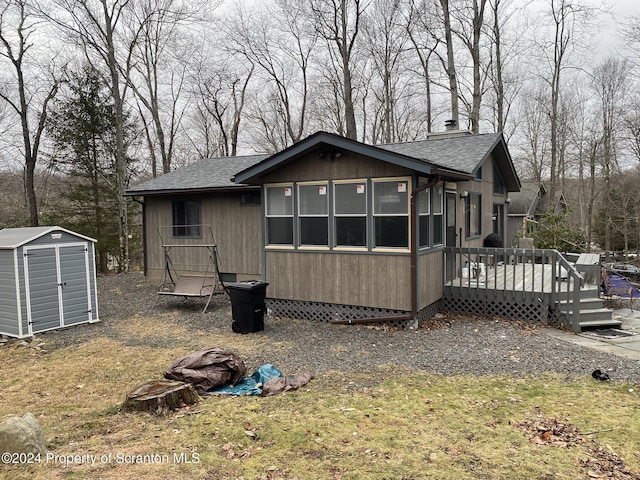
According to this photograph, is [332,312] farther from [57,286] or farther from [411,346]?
[57,286]

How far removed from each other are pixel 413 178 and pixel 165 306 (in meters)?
6.56

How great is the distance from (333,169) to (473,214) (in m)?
4.40

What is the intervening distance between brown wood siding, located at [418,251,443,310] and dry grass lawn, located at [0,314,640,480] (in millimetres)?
2279

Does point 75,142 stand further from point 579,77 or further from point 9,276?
point 579,77

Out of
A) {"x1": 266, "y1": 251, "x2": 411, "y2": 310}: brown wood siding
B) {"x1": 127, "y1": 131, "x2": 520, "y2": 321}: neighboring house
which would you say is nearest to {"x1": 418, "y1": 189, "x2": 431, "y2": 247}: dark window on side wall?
{"x1": 127, "y1": 131, "x2": 520, "y2": 321}: neighboring house

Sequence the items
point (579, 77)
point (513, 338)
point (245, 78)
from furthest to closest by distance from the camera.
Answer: point (245, 78) → point (579, 77) → point (513, 338)

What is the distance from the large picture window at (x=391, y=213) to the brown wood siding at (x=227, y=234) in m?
4.53

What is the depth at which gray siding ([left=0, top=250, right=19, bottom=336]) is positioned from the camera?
7809 mm

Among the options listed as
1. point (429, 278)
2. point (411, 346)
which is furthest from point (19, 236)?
point (429, 278)

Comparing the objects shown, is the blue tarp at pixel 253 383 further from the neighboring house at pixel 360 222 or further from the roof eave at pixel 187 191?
the roof eave at pixel 187 191

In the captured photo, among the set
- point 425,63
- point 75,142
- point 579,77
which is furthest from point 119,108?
point 579,77

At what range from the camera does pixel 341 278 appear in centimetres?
827

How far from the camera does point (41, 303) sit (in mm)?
8164

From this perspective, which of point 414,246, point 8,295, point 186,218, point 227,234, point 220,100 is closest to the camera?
point 414,246
